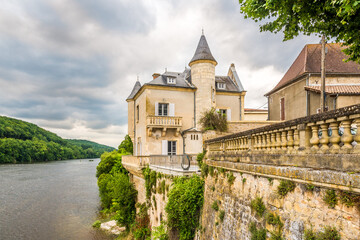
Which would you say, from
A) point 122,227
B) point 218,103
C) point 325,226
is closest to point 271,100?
point 218,103

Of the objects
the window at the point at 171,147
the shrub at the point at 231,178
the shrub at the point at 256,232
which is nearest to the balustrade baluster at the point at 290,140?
the shrub at the point at 256,232

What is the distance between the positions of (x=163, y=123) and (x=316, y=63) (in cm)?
1282

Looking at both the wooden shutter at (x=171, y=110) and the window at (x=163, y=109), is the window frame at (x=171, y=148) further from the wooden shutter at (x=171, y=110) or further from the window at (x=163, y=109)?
the window at (x=163, y=109)

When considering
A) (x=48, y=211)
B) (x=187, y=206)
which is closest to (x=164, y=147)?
(x=187, y=206)

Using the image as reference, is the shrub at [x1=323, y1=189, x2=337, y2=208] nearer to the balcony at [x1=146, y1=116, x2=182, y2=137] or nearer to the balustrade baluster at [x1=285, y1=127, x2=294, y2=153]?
the balustrade baluster at [x1=285, y1=127, x2=294, y2=153]

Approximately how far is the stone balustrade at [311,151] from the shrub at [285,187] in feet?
0.36

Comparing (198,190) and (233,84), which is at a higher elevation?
(233,84)

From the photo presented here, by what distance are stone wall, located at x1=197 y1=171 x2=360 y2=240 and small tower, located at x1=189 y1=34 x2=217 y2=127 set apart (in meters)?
11.8

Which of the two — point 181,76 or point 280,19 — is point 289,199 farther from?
point 181,76

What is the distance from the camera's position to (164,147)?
18312 mm

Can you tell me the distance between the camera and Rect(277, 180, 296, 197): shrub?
408cm

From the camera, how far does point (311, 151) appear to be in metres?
3.80

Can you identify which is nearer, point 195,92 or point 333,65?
point 333,65

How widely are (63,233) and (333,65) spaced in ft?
84.7
